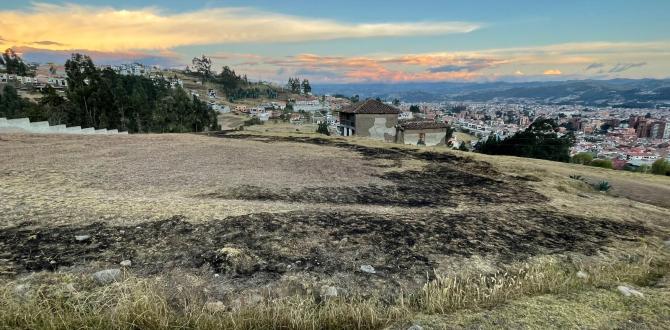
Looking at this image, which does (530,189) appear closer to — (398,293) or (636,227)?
(636,227)

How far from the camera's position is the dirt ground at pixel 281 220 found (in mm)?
5910

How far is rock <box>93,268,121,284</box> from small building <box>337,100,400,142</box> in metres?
47.6

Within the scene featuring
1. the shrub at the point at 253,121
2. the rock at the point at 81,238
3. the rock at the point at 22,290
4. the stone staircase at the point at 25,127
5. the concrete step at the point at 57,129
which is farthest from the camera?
the shrub at the point at 253,121

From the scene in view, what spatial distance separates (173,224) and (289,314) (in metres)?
4.19

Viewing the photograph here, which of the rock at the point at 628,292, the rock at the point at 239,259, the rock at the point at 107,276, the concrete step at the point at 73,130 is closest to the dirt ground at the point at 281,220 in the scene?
the rock at the point at 239,259

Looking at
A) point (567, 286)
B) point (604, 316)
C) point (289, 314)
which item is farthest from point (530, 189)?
point (289, 314)

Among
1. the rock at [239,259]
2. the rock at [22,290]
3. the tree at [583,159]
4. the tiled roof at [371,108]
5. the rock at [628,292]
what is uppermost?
the tiled roof at [371,108]

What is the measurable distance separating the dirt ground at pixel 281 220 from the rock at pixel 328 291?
156 millimetres

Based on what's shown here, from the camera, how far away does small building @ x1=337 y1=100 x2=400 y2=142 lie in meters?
52.4

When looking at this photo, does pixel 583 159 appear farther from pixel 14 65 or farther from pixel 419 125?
pixel 14 65

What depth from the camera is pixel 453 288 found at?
5.11 meters

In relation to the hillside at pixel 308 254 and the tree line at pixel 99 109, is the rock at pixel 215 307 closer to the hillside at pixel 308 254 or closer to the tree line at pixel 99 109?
the hillside at pixel 308 254

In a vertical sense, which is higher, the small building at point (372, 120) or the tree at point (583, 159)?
the small building at point (372, 120)

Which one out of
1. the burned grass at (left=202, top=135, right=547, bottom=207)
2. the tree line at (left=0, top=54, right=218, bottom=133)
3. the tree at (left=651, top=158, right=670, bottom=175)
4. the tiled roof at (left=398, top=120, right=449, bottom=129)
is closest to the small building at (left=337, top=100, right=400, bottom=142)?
the tiled roof at (left=398, top=120, right=449, bottom=129)
